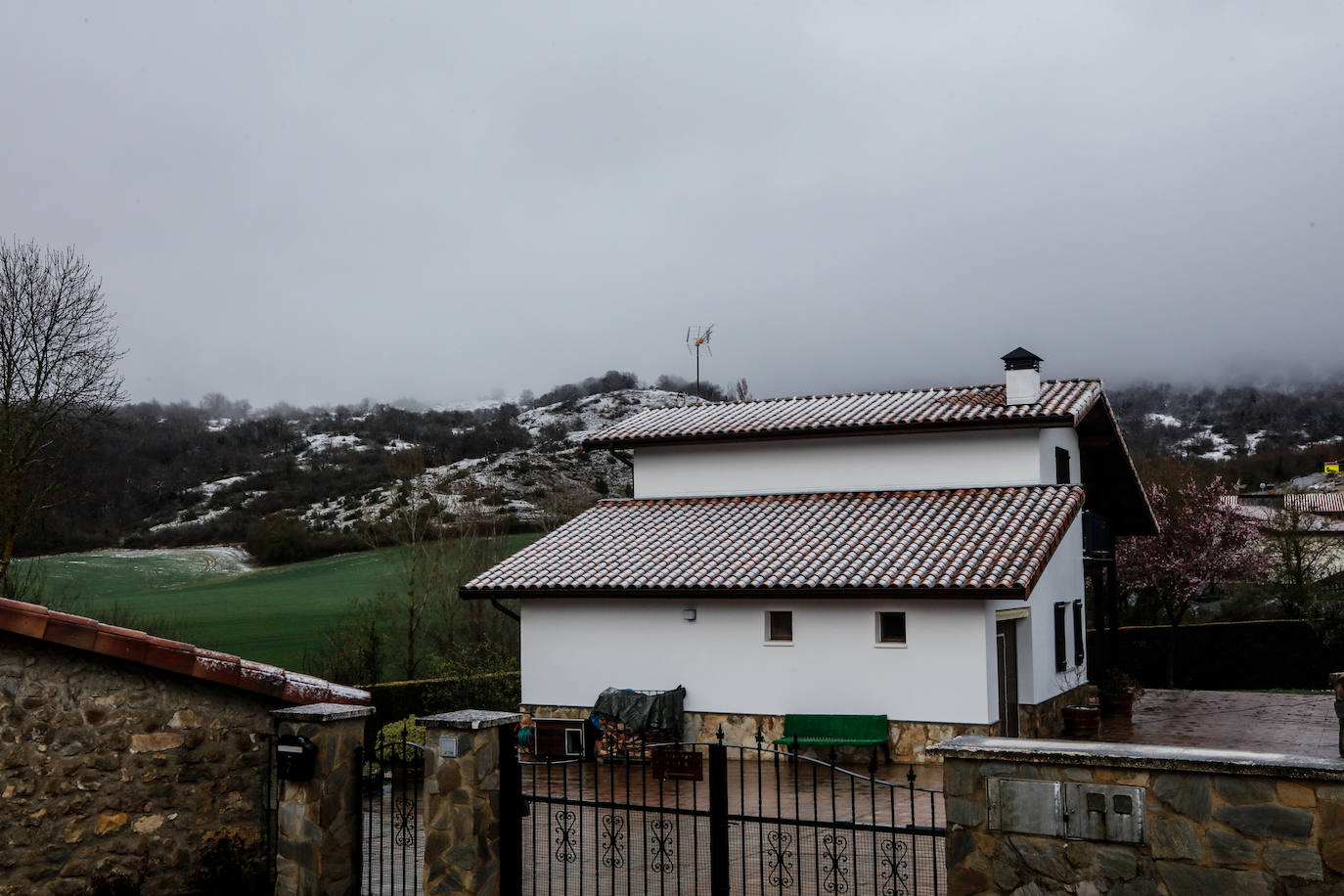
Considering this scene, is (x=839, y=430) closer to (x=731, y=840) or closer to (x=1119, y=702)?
(x=1119, y=702)

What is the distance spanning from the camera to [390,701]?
2069cm

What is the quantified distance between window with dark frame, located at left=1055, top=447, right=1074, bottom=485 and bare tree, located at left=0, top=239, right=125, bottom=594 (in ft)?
65.8

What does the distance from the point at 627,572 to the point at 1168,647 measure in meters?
21.1

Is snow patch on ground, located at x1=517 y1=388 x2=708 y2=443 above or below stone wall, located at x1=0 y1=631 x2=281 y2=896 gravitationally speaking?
above

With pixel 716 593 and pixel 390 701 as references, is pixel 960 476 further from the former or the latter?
pixel 390 701

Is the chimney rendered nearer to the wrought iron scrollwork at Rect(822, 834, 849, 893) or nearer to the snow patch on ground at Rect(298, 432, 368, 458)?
the wrought iron scrollwork at Rect(822, 834, 849, 893)

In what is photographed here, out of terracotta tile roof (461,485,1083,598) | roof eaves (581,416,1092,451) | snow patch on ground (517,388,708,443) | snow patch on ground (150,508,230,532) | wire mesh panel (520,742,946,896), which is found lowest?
wire mesh panel (520,742,946,896)

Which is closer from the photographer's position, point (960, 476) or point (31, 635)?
point (31, 635)

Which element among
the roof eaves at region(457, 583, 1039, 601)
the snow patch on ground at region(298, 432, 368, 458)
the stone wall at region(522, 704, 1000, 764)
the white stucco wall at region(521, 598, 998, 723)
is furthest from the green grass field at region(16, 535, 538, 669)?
the snow patch on ground at region(298, 432, 368, 458)

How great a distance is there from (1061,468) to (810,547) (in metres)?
6.11

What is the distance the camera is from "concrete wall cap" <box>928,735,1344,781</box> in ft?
17.8

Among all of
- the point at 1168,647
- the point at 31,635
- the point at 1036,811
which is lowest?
the point at 1168,647

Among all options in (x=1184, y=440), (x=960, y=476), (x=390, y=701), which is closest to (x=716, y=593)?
(x=960, y=476)

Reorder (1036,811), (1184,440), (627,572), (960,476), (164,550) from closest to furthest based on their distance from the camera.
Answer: (1036,811), (627,572), (960,476), (164,550), (1184,440)
